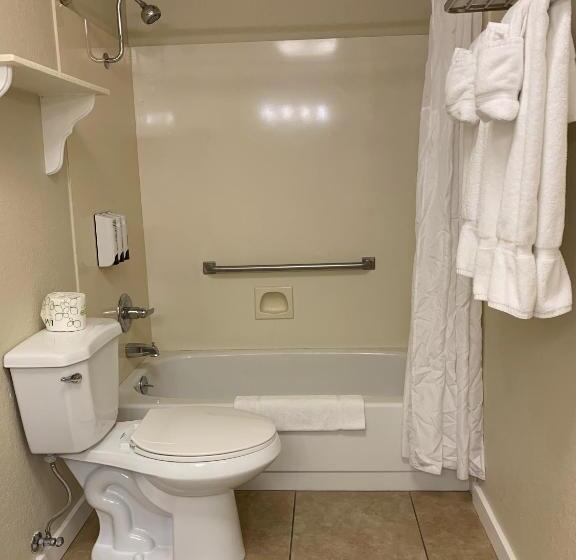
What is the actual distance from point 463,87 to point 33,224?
4.23ft

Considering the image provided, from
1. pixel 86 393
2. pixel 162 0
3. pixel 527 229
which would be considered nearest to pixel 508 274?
pixel 527 229

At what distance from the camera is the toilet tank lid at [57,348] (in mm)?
1767

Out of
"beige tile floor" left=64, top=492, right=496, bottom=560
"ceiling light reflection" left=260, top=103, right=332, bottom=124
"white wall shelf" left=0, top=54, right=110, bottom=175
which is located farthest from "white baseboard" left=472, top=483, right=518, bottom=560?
"white wall shelf" left=0, top=54, right=110, bottom=175

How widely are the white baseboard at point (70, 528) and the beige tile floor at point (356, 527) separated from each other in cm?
2

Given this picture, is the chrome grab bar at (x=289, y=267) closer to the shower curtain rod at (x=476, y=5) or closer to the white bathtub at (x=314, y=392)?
the white bathtub at (x=314, y=392)

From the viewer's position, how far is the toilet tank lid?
1.77 metres

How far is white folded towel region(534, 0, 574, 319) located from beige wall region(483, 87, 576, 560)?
0.19 meters

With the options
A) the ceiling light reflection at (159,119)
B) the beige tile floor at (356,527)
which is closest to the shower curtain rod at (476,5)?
the beige tile floor at (356,527)

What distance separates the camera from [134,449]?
1935mm

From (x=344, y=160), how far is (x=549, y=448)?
5.60ft

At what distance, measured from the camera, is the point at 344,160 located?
9.73ft

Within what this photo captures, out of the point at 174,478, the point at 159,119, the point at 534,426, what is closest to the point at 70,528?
the point at 174,478

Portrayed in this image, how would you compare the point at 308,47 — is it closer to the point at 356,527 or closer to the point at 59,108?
the point at 59,108

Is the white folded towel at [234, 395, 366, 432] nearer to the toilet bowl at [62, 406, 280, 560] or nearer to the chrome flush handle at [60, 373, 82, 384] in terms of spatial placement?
the toilet bowl at [62, 406, 280, 560]
